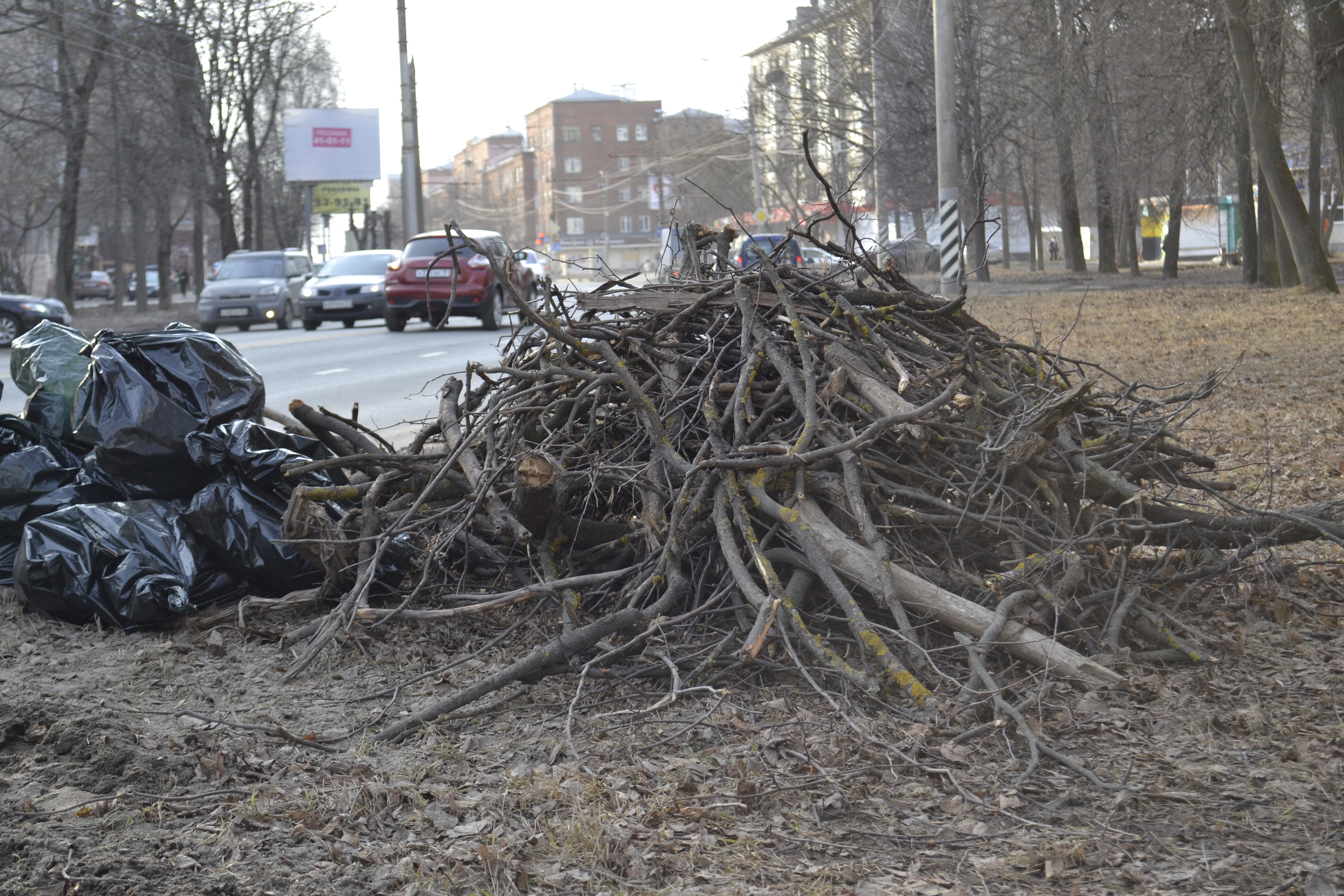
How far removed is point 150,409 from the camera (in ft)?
16.1

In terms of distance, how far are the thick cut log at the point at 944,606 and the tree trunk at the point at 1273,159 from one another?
12.9m

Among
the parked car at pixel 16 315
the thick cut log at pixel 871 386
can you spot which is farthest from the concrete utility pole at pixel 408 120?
the thick cut log at pixel 871 386

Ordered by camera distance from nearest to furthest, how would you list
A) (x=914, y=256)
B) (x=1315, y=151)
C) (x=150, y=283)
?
(x=1315, y=151)
(x=914, y=256)
(x=150, y=283)

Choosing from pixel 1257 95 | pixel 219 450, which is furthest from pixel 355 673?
pixel 1257 95

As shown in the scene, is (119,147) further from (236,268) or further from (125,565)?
(125,565)

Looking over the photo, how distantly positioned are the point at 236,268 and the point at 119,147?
389 inches

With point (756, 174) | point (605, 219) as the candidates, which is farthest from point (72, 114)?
point (605, 219)

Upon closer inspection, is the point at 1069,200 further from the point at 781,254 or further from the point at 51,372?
the point at 51,372

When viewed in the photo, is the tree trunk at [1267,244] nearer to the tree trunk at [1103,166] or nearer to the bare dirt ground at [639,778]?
the tree trunk at [1103,166]

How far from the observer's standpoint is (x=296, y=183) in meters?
53.7

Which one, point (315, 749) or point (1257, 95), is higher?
point (1257, 95)

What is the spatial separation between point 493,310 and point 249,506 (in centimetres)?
1597

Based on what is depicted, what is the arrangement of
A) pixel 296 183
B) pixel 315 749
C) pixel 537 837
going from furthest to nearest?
pixel 296 183 → pixel 315 749 → pixel 537 837

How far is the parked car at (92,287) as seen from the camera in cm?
5578
